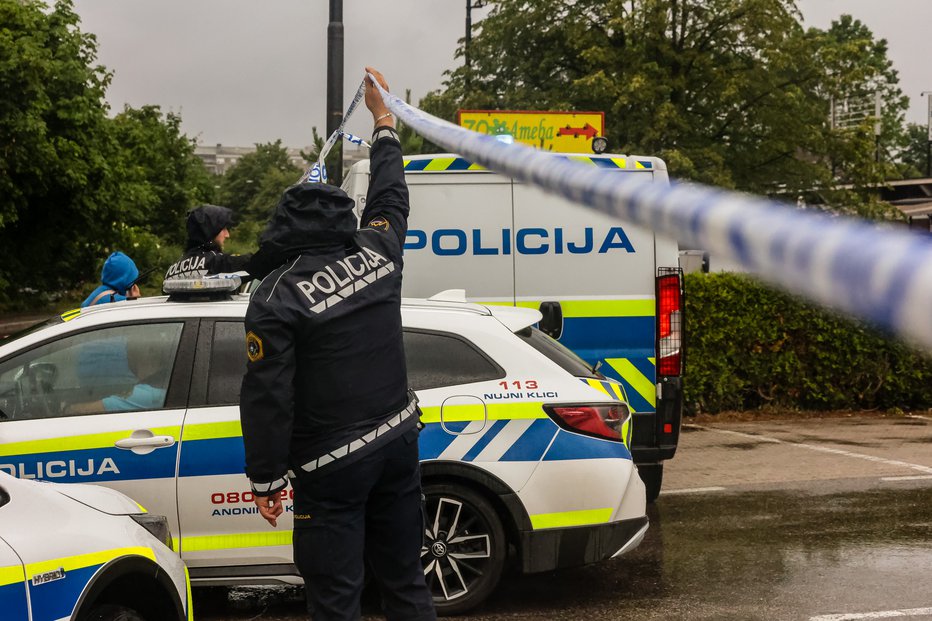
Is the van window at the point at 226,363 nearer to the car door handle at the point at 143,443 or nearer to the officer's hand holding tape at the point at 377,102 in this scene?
the car door handle at the point at 143,443

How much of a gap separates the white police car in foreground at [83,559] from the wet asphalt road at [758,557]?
5.49ft

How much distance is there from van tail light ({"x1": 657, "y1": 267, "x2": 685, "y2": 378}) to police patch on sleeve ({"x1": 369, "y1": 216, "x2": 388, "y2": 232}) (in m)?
3.63

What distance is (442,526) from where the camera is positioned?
17.2ft

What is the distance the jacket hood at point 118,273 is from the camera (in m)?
7.03

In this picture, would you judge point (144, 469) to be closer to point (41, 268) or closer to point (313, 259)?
point (313, 259)

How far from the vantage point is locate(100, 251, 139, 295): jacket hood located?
23.1 ft

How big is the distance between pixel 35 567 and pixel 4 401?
2011 mm

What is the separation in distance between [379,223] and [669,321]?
373 centimetres

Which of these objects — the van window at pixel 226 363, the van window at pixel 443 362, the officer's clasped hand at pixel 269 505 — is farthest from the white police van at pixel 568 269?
the officer's clasped hand at pixel 269 505

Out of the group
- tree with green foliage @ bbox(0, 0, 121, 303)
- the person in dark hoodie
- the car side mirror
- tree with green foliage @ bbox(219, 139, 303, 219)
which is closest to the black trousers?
the person in dark hoodie

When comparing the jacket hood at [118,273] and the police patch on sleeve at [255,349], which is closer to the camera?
the police patch on sleeve at [255,349]

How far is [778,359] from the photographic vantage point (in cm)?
1257

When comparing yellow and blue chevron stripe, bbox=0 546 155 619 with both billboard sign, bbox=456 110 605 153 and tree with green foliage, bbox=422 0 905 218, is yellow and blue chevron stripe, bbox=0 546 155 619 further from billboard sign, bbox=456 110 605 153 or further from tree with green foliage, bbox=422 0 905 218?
tree with green foliage, bbox=422 0 905 218

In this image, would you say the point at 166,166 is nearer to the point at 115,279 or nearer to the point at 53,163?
the point at 53,163
